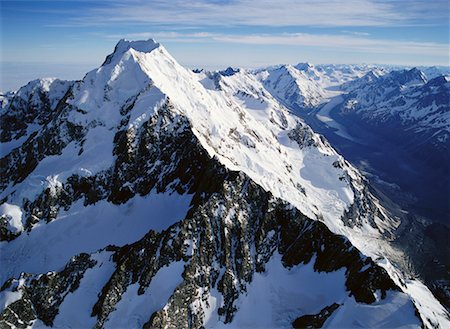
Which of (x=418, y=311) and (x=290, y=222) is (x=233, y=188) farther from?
Result: (x=418, y=311)

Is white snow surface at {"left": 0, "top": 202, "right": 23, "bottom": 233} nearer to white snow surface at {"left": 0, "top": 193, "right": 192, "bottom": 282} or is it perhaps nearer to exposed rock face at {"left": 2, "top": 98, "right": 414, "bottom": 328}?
white snow surface at {"left": 0, "top": 193, "right": 192, "bottom": 282}

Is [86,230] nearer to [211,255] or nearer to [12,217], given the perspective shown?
[12,217]

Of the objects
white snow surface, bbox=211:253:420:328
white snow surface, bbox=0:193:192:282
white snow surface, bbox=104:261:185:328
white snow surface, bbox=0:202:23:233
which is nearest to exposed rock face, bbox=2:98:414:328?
white snow surface, bbox=104:261:185:328

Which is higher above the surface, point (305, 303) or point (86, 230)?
point (86, 230)

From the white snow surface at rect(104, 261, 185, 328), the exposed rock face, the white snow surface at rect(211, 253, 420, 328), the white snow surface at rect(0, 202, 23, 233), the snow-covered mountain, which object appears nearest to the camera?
the white snow surface at rect(211, 253, 420, 328)

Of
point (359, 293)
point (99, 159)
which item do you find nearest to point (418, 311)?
point (359, 293)

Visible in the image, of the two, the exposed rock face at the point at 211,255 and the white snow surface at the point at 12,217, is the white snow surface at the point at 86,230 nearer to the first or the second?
the white snow surface at the point at 12,217

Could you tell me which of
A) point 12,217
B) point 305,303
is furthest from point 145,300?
point 12,217

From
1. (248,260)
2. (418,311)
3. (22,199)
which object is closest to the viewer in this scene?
(418,311)

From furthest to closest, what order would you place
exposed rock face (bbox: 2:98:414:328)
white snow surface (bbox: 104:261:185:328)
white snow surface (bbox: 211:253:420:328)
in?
exposed rock face (bbox: 2:98:414:328) → white snow surface (bbox: 104:261:185:328) → white snow surface (bbox: 211:253:420:328)
